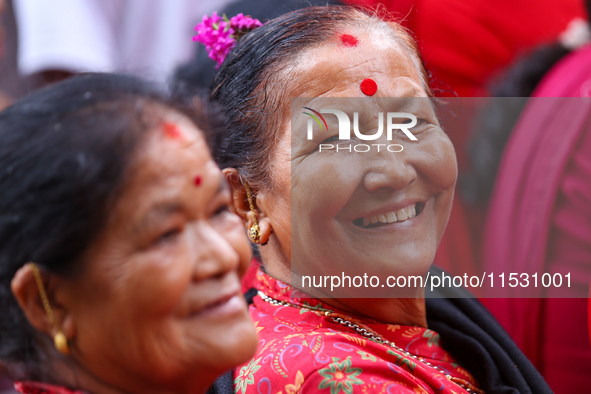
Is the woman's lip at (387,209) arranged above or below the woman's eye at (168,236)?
below

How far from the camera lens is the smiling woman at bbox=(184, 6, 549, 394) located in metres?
1.12

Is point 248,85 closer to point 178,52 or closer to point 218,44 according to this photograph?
point 218,44

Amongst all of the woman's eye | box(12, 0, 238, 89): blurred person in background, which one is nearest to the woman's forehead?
the woman's eye

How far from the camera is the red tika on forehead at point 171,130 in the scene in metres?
0.84

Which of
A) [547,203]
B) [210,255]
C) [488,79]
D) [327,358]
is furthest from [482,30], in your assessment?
[210,255]

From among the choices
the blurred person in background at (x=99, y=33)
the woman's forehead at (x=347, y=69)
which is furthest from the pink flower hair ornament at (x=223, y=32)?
the blurred person in background at (x=99, y=33)

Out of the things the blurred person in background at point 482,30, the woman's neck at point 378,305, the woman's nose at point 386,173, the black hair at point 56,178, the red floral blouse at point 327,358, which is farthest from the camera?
the blurred person in background at point 482,30

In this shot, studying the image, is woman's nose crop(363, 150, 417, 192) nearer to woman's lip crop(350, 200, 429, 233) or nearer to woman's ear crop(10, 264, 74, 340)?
woman's lip crop(350, 200, 429, 233)

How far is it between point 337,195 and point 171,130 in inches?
15.1

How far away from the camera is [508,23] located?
110 inches

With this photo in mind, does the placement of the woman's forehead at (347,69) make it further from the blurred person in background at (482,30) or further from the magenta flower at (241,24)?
the blurred person in background at (482,30)

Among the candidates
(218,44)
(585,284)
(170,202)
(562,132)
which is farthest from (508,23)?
(170,202)

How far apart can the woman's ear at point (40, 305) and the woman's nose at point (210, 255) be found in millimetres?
184

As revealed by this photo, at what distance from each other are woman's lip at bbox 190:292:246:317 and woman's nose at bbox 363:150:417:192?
379 millimetres
